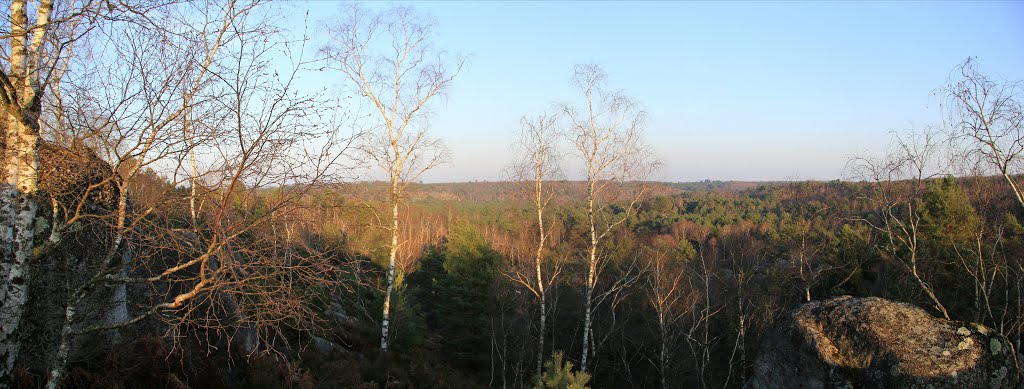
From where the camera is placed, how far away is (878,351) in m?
6.06

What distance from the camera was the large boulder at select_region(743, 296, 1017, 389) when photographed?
5.70 metres

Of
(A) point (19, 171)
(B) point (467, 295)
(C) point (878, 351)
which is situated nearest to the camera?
(A) point (19, 171)

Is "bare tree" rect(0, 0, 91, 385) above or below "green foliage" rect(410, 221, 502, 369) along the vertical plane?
above

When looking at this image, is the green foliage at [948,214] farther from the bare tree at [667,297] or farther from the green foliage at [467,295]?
the green foliage at [467,295]

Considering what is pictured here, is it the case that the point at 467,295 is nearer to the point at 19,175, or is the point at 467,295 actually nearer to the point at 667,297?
the point at 667,297

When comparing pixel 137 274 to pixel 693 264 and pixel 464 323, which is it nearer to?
pixel 464 323

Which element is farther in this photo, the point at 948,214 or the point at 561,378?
the point at 948,214

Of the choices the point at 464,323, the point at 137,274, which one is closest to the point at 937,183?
the point at 464,323

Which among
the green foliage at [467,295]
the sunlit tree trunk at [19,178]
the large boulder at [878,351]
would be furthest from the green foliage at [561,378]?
the green foliage at [467,295]

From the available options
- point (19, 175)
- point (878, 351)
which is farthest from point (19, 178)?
point (878, 351)

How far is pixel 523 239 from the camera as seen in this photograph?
47406 mm

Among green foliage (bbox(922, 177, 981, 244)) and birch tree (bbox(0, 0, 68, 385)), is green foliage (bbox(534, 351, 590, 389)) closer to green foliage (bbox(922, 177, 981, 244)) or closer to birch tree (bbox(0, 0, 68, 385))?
birch tree (bbox(0, 0, 68, 385))

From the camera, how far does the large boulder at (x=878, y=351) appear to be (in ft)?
18.7

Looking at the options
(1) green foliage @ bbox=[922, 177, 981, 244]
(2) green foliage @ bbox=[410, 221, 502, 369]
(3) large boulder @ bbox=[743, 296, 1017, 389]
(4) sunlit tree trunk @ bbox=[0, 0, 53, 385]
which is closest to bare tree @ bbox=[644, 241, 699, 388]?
(3) large boulder @ bbox=[743, 296, 1017, 389]
